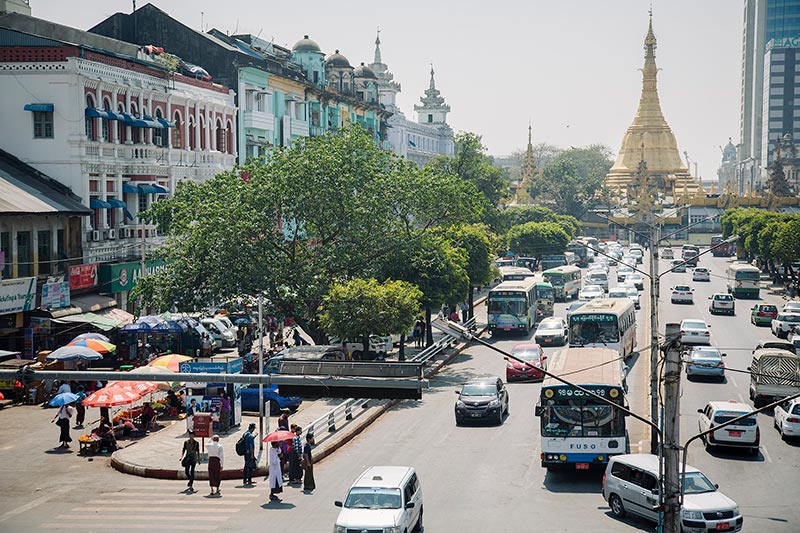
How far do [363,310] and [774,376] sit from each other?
15371mm

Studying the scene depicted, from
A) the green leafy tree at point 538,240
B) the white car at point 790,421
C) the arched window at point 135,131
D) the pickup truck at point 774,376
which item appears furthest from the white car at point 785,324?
the green leafy tree at point 538,240

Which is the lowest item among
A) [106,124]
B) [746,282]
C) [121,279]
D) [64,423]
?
[64,423]

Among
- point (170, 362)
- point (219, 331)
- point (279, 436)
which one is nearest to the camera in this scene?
point (279, 436)

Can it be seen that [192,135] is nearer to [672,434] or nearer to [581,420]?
[581,420]

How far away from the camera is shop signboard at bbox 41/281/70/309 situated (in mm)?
44500

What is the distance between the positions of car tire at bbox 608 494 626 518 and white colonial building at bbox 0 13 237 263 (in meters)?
30.5

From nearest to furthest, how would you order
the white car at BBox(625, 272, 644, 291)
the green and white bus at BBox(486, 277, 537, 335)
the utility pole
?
the utility pole → the green and white bus at BBox(486, 277, 537, 335) → the white car at BBox(625, 272, 644, 291)

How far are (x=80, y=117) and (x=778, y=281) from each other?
6366 cm

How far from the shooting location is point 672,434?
16219 millimetres

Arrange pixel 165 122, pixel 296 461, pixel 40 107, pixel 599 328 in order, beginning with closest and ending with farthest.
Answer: pixel 296 461
pixel 599 328
pixel 40 107
pixel 165 122

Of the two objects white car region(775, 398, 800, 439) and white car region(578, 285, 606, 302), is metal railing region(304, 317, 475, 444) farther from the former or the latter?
white car region(578, 285, 606, 302)

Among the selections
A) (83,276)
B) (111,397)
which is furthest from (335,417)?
(83,276)

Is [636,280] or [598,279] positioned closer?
[598,279]

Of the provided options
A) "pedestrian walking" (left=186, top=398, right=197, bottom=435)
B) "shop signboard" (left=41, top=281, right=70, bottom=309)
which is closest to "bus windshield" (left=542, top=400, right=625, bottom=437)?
"pedestrian walking" (left=186, top=398, right=197, bottom=435)
